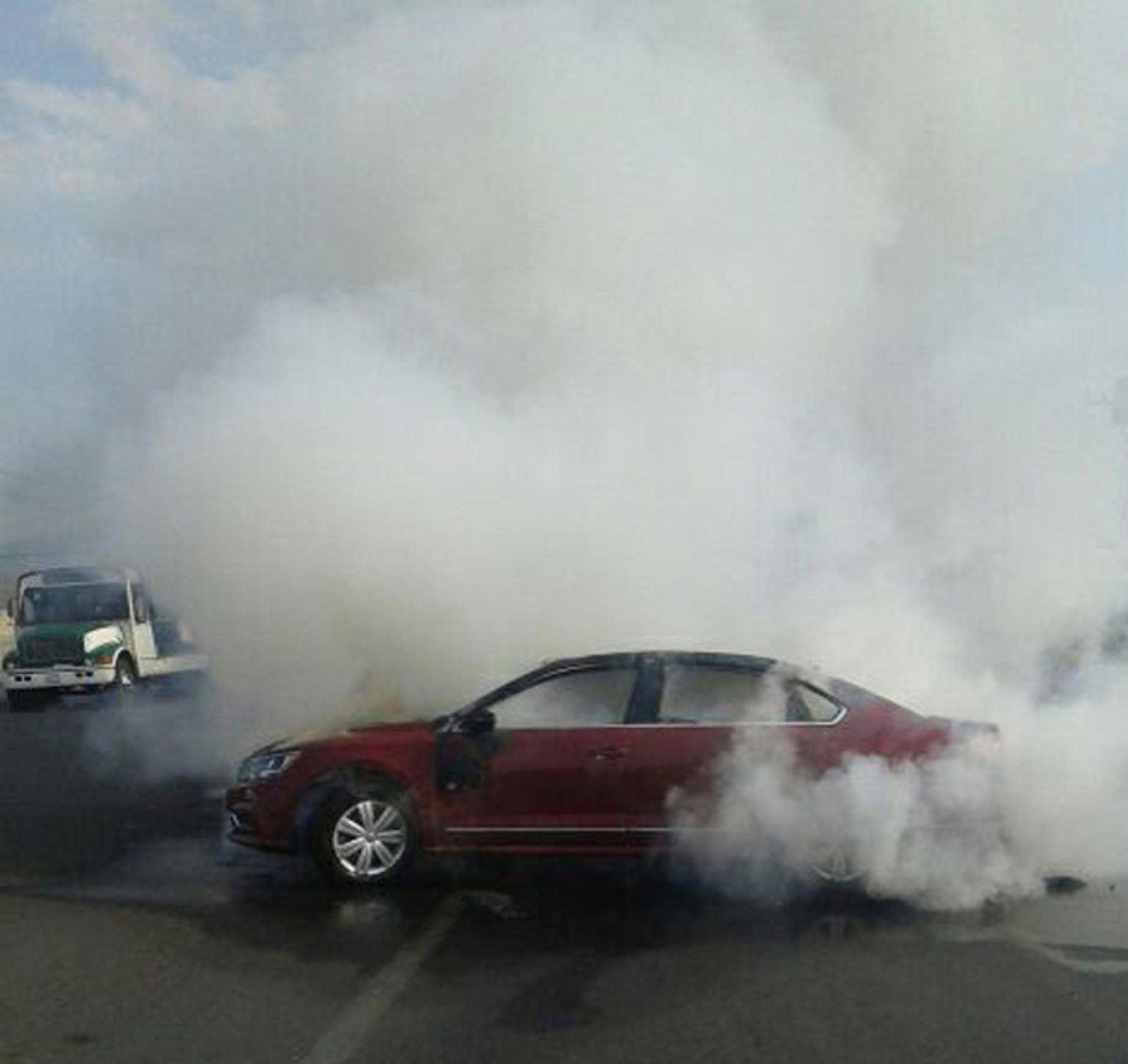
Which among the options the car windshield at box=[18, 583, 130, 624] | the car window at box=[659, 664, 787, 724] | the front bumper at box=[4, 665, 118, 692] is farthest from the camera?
the car windshield at box=[18, 583, 130, 624]

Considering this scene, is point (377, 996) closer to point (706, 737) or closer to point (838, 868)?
point (706, 737)

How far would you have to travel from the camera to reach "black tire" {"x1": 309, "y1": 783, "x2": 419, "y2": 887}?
7090 millimetres

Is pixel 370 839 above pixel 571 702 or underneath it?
underneath

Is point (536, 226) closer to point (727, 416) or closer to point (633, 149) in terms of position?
point (633, 149)

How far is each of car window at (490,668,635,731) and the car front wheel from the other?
2.27 ft

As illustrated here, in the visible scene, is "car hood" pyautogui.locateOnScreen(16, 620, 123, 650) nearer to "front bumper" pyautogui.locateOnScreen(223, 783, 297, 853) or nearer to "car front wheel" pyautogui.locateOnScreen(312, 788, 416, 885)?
"front bumper" pyautogui.locateOnScreen(223, 783, 297, 853)

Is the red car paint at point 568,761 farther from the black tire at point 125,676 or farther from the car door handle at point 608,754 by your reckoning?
the black tire at point 125,676

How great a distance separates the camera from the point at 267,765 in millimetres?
A: 7418

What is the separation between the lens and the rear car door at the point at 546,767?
6938mm

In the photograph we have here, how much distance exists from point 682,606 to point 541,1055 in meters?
4.91

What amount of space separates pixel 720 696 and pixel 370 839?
191 centimetres

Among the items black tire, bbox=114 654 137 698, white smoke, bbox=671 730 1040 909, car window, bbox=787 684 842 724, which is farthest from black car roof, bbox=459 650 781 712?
black tire, bbox=114 654 137 698

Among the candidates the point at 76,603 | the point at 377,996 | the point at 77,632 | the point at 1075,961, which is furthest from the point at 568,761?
the point at 76,603

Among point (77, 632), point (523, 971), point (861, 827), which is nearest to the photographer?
point (523, 971)
